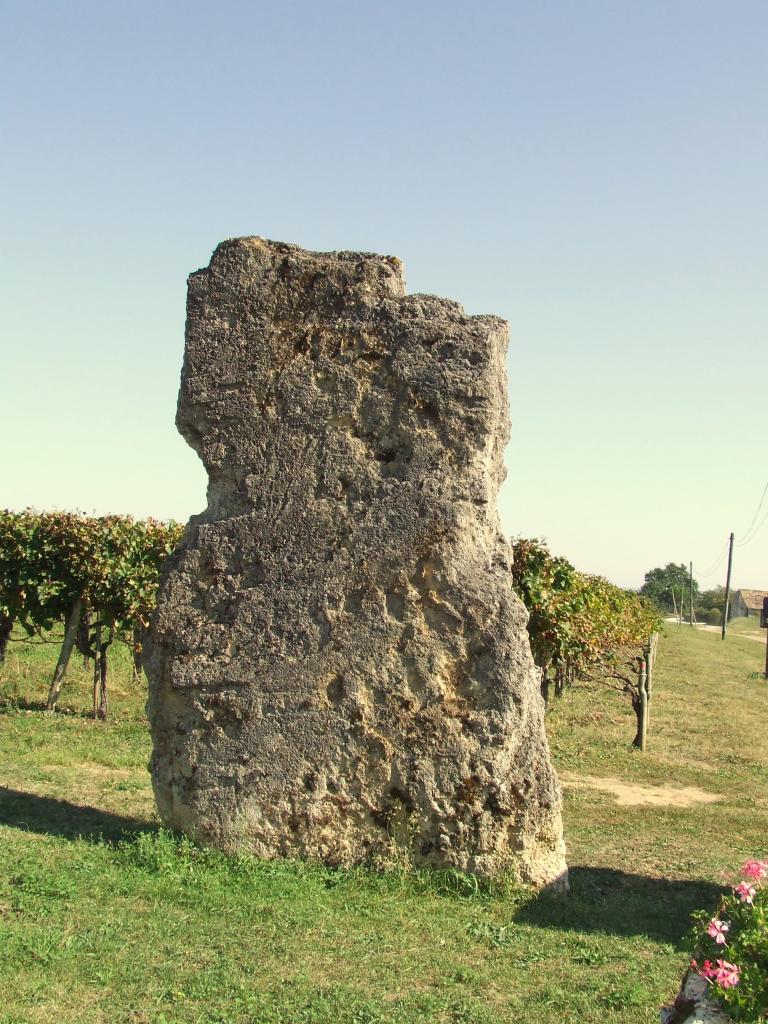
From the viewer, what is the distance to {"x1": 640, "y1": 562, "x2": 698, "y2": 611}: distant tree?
352 ft

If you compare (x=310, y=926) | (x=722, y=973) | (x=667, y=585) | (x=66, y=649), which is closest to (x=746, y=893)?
(x=722, y=973)

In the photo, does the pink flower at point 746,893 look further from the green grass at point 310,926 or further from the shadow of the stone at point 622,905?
the shadow of the stone at point 622,905

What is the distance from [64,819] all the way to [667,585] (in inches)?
4240

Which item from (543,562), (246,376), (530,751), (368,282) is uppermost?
(368,282)

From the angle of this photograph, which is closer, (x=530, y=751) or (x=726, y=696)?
(x=530, y=751)

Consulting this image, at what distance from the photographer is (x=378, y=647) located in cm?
739

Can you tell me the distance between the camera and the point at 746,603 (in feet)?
302

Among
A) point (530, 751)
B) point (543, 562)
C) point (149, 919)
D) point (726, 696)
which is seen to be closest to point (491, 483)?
point (530, 751)

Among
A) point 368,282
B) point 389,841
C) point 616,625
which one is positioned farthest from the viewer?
point 616,625

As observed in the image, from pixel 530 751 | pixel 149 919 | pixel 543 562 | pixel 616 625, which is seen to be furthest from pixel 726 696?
pixel 149 919

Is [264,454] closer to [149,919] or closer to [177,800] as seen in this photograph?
[177,800]

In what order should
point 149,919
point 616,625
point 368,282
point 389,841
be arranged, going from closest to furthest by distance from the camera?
point 149,919 < point 389,841 < point 368,282 < point 616,625

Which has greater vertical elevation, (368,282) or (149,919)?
(368,282)

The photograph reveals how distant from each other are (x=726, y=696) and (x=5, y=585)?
57.9ft
